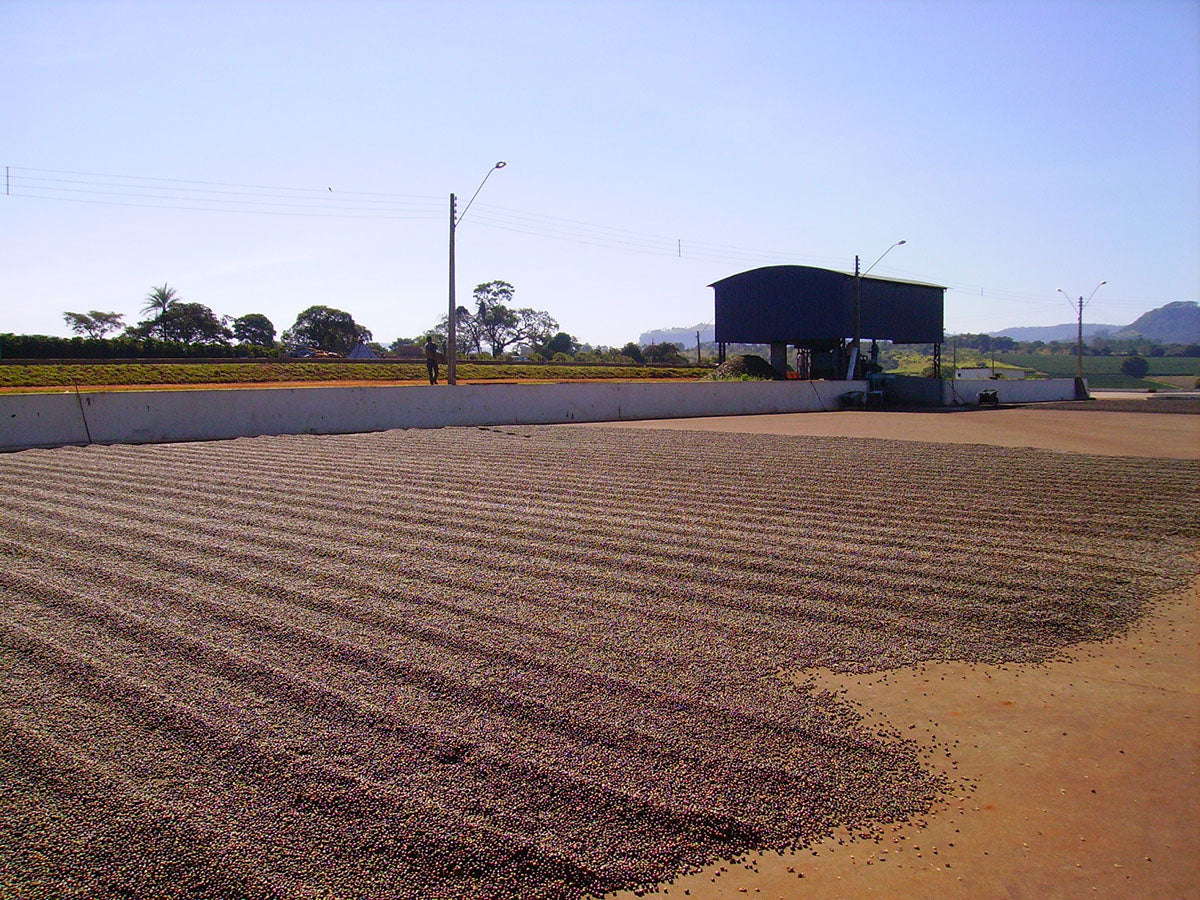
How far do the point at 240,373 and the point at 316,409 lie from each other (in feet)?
59.6

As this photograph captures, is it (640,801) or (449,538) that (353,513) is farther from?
(640,801)

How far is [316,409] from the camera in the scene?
19250 millimetres

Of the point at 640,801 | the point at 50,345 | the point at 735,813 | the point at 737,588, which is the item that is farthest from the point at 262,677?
the point at 50,345

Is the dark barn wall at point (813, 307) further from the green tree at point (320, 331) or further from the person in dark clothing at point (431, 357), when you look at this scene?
the green tree at point (320, 331)

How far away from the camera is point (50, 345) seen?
38.0m

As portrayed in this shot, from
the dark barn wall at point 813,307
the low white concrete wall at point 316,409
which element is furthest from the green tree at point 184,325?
the low white concrete wall at point 316,409

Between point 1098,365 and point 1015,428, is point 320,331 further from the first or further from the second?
point 1098,365

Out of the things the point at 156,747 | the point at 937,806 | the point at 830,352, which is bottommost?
the point at 937,806

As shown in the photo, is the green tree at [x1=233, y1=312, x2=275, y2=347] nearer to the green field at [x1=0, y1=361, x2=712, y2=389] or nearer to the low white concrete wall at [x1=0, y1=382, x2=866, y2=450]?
the green field at [x1=0, y1=361, x2=712, y2=389]

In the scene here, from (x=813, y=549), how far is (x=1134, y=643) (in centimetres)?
258

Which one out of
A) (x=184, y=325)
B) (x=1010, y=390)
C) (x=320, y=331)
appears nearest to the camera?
(x=1010, y=390)

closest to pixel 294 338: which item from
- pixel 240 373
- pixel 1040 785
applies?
pixel 240 373

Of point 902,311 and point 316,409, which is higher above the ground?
point 902,311

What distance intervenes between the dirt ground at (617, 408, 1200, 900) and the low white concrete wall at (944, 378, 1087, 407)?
35.8 metres
